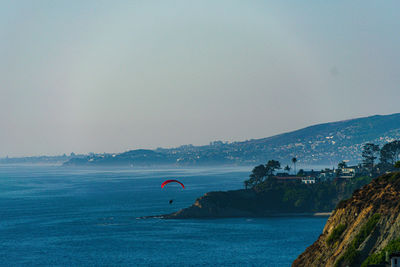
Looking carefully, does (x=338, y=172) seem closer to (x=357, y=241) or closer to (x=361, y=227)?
(x=361, y=227)

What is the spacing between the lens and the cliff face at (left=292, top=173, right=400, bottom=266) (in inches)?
2339

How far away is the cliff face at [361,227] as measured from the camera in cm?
5941

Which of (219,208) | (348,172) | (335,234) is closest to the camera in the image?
(335,234)

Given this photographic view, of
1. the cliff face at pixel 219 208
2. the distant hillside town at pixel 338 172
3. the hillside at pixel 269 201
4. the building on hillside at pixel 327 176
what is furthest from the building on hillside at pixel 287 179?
the cliff face at pixel 219 208

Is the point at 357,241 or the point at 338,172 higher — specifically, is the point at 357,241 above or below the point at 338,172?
below

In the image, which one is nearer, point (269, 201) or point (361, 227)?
point (361, 227)

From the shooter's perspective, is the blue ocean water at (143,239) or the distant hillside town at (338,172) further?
the distant hillside town at (338,172)

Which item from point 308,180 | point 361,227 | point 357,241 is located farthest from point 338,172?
point 357,241

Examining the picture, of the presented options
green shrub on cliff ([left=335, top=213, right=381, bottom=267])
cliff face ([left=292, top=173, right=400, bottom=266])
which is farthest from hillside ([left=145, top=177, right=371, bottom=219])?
green shrub on cliff ([left=335, top=213, right=381, bottom=267])

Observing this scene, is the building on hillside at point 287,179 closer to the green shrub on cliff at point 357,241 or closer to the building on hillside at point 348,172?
the building on hillside at point 348,172

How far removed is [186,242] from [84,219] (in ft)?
140

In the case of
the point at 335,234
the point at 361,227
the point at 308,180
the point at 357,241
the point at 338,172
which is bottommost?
the point at 357,241

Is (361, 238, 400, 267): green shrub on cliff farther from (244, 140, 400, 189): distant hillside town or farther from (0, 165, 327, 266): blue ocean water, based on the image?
(244, 140, 400, 189): distant hillside town

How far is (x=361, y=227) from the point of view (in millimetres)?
63406
